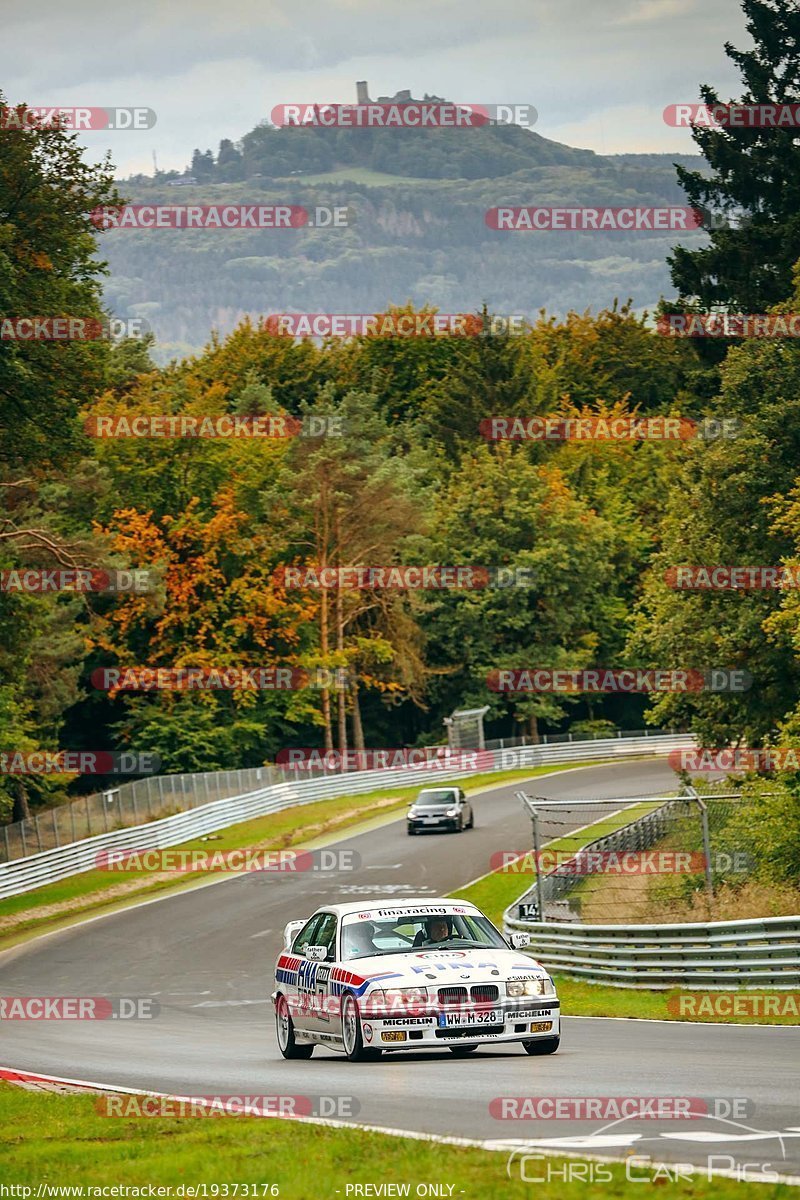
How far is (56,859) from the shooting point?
48062 mm

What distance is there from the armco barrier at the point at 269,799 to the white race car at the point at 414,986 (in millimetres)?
31234

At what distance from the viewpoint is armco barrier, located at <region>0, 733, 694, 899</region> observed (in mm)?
47438

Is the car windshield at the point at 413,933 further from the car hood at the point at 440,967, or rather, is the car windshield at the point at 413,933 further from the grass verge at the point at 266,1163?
the grass verge at the point at 266,1163

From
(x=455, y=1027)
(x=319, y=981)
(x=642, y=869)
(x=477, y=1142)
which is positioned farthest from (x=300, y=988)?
(x=642, y=869)

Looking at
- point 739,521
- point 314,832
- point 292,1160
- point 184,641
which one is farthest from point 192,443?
point 292,1160

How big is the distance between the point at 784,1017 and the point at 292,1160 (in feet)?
32.8

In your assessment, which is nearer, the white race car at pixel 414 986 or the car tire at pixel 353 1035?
the white race car at pixel 414 986

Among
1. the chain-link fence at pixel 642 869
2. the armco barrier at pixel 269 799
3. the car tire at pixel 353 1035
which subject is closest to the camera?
the car tire at pixel 353 1035

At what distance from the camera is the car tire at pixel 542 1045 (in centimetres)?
1454

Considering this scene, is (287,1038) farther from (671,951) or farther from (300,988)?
(671,951)

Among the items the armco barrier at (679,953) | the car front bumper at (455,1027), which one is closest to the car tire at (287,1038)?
the car front bumper at (455,1027)

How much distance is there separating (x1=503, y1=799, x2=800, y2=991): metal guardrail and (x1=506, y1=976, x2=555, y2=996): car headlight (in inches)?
236

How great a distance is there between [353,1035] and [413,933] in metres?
1.31

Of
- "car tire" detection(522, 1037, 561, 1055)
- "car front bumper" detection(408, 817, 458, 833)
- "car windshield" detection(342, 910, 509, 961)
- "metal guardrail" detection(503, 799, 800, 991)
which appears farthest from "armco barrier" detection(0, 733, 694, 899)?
"car tire" detection(522, 1037, 561, 1055)
